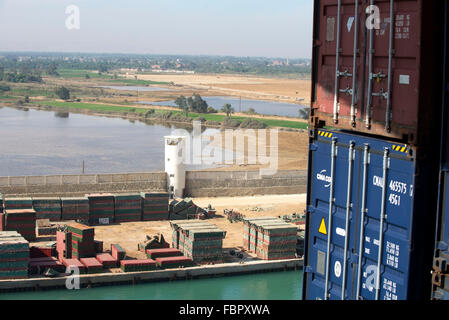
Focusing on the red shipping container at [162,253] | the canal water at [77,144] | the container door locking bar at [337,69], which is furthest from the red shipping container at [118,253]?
the canal water at [77,144]

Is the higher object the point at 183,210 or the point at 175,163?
the point at 175,163

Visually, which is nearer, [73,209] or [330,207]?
[330,207]

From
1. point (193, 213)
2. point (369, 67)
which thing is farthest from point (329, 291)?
point (193, 213)

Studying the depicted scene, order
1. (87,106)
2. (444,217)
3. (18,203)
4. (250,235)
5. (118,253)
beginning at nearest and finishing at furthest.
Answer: (444,217)
(118,253)
(250,235)
(18,203)
(87,106)

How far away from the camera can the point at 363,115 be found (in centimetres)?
971

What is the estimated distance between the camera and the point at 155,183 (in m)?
35.9

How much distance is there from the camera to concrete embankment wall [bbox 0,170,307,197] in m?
33.7

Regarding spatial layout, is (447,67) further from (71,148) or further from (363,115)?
(71,148)

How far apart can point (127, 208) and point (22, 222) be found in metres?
5.31

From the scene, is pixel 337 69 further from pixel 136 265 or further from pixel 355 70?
pixel 136 265

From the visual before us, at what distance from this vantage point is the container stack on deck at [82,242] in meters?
25.3

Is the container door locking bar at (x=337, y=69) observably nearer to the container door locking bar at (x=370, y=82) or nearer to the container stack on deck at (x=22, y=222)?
the container door locking bar at (x=370, y=82)

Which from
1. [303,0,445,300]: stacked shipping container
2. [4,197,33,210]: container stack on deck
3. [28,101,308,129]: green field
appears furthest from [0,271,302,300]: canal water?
[28,101,308,129]: green field

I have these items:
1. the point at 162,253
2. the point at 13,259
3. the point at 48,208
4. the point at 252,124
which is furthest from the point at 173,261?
the point at 252,124
